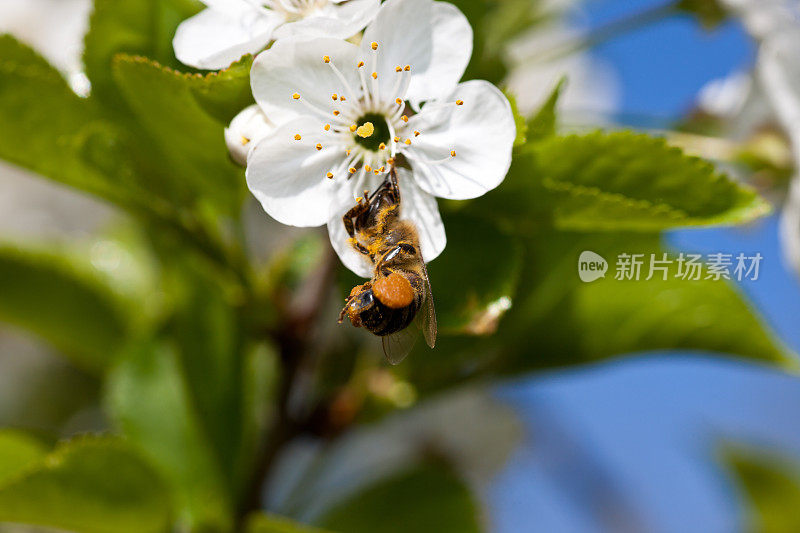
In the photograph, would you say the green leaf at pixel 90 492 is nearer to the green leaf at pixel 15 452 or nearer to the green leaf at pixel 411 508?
the green leaf at pixel 15 452

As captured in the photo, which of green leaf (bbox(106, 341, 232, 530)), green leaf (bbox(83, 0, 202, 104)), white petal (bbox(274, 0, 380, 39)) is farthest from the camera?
green leaf (bbox(106, 341, 232, 530))

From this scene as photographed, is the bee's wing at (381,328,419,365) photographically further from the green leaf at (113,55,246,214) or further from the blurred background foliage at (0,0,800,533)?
the green leaf at (113,55,246,214)

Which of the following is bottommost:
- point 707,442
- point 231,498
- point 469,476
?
point 707,442

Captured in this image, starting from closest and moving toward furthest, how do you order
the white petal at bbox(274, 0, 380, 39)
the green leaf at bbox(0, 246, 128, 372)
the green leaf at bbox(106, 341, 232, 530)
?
the white petal at bbox(274, 0, 380, 39) → the green leaf at bbox(106, 341, 232, 530) → the green leaf at bbox(0, 246, 128, 372)

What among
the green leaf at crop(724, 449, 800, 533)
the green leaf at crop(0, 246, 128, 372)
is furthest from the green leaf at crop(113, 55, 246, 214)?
the green leaf at crop(724, 449, 800, 533)

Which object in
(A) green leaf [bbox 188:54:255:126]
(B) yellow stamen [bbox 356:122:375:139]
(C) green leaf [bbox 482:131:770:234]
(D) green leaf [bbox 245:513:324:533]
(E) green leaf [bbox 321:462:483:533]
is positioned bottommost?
(E) green leaf [bbox 321:462:483:533]

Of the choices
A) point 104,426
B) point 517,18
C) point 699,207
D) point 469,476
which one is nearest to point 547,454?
point 469,476

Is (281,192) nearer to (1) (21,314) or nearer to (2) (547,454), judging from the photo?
(1) (21,314)

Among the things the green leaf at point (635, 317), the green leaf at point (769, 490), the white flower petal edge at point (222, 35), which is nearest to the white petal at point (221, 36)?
the white flower petal edge at point (222, 35)
